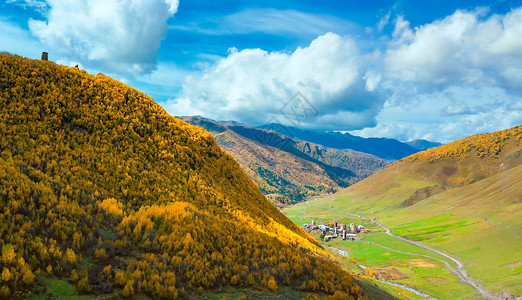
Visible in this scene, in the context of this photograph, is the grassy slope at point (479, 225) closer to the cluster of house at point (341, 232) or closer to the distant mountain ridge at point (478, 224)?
the distant mountain ridge at point (478, 224)

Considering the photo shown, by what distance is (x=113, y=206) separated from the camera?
17.9 meters

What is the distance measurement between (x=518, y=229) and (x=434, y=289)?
56.8 m

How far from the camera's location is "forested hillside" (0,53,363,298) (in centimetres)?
1217

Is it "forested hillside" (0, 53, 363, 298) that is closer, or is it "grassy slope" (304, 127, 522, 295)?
"forested hillside" (0, 53, 363, 298)

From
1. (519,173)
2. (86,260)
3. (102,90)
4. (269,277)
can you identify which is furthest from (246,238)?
(519,173)

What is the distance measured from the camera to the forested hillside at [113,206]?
12172mm

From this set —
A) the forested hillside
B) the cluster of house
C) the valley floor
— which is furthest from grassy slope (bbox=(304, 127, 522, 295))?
the forested hillside

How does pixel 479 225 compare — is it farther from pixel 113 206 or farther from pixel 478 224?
pixel 113 206

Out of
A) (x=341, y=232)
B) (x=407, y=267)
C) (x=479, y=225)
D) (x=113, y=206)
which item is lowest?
(x=407, y=267)

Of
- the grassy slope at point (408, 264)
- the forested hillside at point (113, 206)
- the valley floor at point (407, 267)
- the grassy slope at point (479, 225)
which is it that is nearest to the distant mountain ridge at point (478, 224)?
the grassy slope at point (479, 225)

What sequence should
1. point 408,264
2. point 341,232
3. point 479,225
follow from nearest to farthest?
1. point 408,264
2. point 479,225
3. point 341,232

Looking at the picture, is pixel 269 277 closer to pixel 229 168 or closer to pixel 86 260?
pixel 86 260

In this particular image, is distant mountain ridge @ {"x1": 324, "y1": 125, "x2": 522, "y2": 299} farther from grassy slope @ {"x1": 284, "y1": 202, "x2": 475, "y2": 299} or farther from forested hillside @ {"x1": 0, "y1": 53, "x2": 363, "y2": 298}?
forested hillside @ {"x1": 0, "y1": 53, "x2": 363, "y2": 298}

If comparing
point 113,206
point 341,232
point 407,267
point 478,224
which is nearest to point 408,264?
point 407,267
